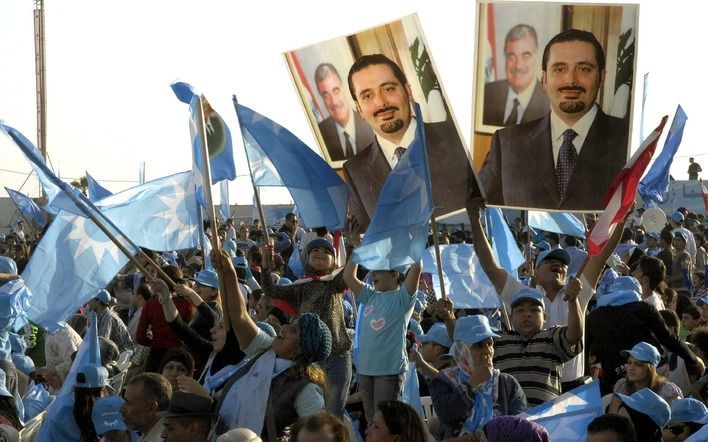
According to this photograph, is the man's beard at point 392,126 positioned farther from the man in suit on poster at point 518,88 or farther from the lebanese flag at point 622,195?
the lebanese flag at point 622,195

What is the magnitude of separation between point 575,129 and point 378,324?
2.02 metres

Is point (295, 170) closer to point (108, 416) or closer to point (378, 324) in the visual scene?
point (378, 324)

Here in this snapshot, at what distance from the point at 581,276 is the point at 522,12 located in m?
2.36

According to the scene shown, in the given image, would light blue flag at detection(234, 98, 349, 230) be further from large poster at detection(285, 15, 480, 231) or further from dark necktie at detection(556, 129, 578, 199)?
dark necktie at detection(556, 129, 578, 199)

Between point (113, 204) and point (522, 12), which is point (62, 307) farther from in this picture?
point (522, 12)

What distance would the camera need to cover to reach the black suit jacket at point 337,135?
986cm

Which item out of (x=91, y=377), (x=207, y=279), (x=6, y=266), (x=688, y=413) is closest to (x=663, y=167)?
(x=207, y=279)

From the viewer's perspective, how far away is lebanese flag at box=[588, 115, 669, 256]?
7.83 m

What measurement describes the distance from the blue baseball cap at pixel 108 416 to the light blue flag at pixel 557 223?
7.36m

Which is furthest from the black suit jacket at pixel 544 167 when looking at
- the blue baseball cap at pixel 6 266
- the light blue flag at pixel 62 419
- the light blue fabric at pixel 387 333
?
the blue baseball cap at pixel 6 266

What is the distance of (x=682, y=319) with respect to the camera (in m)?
11.4

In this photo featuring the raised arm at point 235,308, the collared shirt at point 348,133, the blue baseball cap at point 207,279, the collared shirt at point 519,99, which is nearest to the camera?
the raised arm at point 235,308

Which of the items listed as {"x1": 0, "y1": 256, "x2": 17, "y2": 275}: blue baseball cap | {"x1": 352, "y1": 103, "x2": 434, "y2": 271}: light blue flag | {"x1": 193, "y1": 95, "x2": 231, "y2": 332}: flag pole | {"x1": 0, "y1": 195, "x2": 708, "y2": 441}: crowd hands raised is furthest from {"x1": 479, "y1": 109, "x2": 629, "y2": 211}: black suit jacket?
{"x1": 0, "y1": 256, "x2": 17, "y2": 275}: blue baseball cap

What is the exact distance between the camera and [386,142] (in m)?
A: 9.72
